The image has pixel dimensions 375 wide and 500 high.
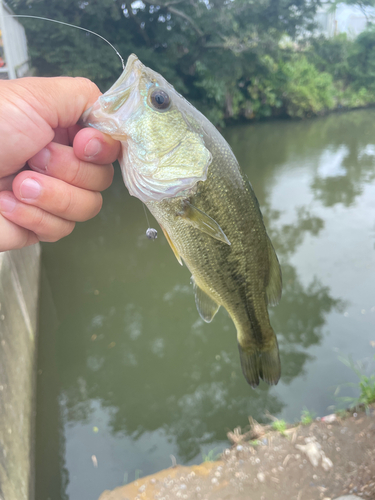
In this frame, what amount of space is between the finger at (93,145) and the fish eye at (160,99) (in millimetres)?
189

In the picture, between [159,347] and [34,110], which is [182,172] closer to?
[34,110]

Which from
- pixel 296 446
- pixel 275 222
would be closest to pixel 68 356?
pixel 296 446

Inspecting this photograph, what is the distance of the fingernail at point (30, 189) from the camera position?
115 cm

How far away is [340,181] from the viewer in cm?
778

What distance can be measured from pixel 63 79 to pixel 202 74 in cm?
1262

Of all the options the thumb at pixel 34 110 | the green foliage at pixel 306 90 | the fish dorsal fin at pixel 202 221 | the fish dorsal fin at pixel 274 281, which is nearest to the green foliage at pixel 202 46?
the green foliage at pixel 306 90

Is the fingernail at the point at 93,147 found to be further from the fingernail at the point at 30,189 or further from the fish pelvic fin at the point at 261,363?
the fish pelvic fin at the point at 261,363

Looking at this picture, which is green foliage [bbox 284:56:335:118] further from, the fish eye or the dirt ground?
the fish eye

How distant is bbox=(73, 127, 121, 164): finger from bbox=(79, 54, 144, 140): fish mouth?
3 centimetres

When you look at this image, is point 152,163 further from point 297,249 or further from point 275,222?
point 275,222

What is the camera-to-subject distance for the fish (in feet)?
3.55

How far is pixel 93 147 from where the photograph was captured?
111 cm

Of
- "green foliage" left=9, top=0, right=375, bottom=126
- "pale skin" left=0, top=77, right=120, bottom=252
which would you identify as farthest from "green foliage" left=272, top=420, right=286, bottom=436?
"green foliage" left=9, top=0, right=375, bottom=126

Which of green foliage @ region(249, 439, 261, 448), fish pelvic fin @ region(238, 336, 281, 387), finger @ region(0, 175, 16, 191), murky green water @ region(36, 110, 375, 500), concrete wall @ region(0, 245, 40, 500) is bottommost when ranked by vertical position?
murky green water @ region(36, 110, 375, 500)
